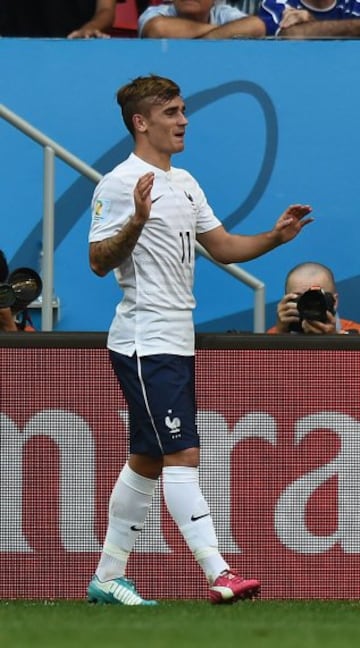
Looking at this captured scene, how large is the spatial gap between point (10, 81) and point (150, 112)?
10.9 feet

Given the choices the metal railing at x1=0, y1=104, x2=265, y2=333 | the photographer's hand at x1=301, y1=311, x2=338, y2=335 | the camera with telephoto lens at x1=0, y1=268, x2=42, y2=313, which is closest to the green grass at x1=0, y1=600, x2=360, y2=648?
the photographer's hand at x1=301, y1=311, x2=338, y2=335

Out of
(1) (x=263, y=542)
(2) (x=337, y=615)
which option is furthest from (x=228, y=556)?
(2) (x=337, y=615)

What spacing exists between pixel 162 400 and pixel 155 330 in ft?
0.96

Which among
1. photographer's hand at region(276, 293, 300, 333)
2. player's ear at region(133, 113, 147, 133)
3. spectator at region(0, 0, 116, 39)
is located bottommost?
photographer's hand at region(276, 293, 300, 333)

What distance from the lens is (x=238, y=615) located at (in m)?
7.07

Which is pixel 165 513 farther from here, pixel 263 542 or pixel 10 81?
pixel 10 81

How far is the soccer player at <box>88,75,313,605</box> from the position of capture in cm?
745

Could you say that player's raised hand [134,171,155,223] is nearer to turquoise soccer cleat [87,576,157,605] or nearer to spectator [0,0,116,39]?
turquoise soccer cleat [87,576,157,605]

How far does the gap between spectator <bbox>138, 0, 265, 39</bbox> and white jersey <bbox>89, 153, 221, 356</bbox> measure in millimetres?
3660

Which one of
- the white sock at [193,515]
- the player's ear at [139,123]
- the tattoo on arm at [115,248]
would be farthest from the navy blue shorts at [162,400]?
the player's ear at [139,123]

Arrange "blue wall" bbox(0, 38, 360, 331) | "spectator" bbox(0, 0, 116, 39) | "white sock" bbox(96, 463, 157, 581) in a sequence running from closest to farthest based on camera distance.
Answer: "white sock" bbox(96, 463, 157, 581) < "blue wall" bbox(0, 38, 360, 331) < "spectator" bbox(0, 0, 116, 39)

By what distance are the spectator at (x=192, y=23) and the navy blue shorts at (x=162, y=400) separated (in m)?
4.01

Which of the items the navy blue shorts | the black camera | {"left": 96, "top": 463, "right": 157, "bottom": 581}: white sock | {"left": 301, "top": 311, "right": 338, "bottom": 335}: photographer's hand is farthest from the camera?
{"left": 301, "top": 311, "right": 338, "bottom": 335}: photographer's hand

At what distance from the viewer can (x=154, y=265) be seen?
754cm
